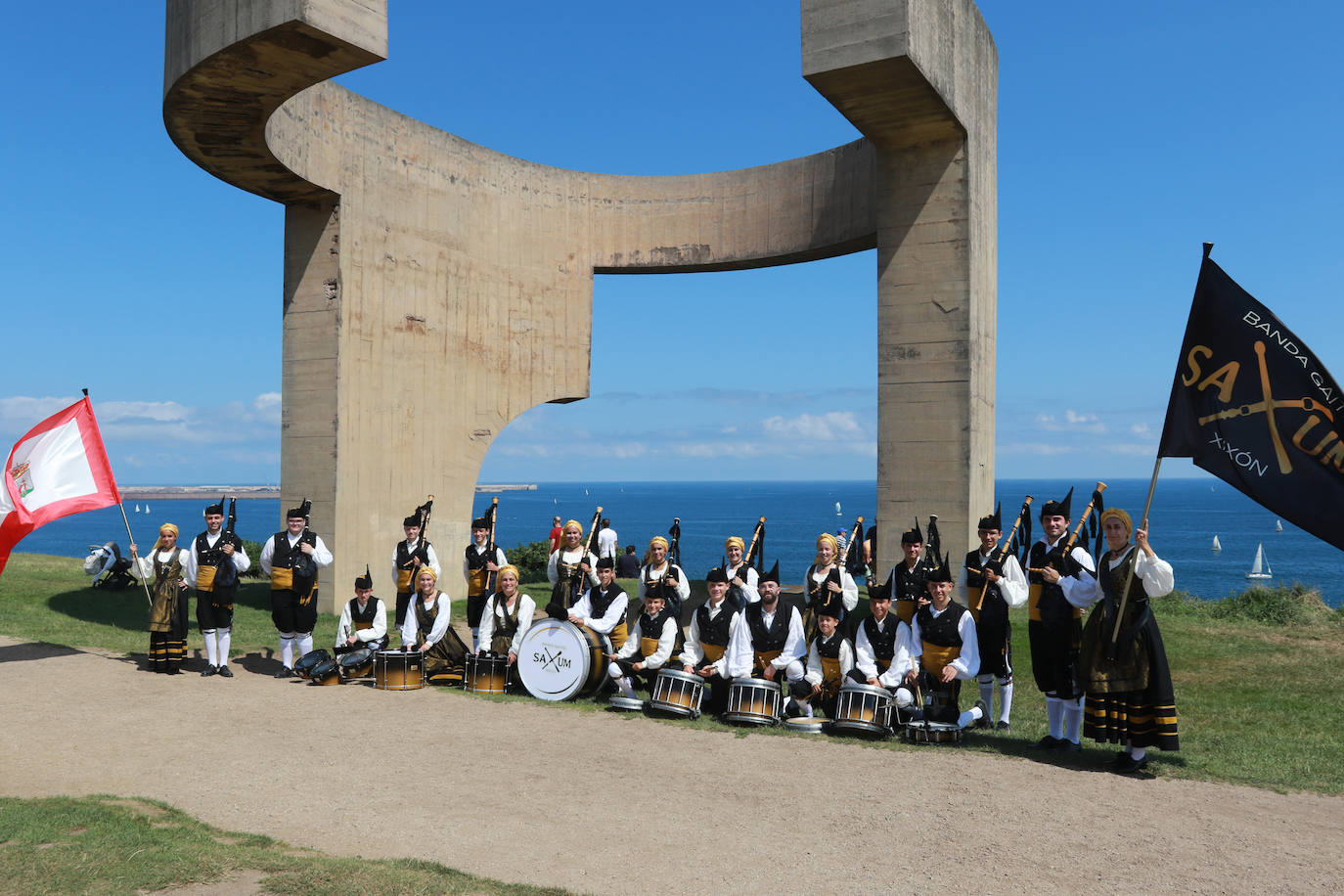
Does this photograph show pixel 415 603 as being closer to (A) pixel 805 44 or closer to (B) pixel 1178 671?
(A) pixel 805 44

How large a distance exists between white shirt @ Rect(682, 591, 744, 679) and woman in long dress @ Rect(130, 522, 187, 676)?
17.7ft

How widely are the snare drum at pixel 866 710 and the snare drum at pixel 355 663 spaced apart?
4.84 metres

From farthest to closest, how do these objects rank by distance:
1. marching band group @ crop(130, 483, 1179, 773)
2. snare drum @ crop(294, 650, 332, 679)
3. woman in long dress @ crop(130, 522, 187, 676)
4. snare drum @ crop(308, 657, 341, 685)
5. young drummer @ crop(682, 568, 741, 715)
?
woman in long dress @ crop(130, 522, 187, 676) → snare drum @ crop(294, 650, 332, 679) → snare drum @ crop(308, 657, 341, 685) → young drummer @ crop(682, 568, 741, 715) → marching band group @ crop(130, 483, 1179, 773)

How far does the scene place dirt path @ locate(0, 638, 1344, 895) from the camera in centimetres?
483

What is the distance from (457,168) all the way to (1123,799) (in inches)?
581

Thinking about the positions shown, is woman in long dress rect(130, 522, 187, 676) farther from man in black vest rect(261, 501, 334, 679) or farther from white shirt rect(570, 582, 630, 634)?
white shirt rect(570, 582, 630, 634)

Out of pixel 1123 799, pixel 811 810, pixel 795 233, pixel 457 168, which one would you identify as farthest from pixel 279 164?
pixel 1123 799

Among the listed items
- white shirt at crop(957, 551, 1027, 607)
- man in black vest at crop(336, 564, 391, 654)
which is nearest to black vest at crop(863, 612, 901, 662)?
white shirt at crop(957, 551, 1027, 607)

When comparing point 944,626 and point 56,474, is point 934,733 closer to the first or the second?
point 944,626

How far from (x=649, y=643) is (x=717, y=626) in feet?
2.57

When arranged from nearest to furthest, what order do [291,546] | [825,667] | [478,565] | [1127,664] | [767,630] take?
[1127,664] < [825,667] < [767,630] < [291,546] < [478,565]

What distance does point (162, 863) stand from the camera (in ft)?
15.1

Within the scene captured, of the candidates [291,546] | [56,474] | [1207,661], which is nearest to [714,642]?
[291,546]

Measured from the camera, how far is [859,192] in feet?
51.1
